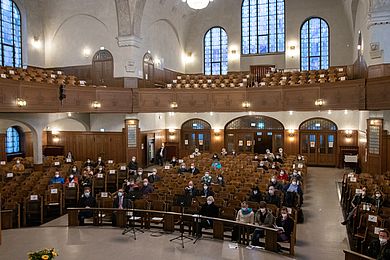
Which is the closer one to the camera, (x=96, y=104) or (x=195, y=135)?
(x=96, y=104)

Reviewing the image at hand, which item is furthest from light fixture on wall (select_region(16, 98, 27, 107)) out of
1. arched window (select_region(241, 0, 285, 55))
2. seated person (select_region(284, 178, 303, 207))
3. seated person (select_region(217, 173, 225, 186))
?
arched window (select_region(241, 0, 285, 55))

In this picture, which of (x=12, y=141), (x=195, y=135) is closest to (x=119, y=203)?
(x=12, y=141)

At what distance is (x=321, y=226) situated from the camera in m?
12.0

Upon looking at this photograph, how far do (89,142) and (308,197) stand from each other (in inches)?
582

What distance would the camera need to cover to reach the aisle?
9.73 m

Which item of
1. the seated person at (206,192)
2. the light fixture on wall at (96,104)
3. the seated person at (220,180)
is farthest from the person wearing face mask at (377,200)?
the light fixture on wall at (96,104)

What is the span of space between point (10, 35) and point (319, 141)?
21.1 m

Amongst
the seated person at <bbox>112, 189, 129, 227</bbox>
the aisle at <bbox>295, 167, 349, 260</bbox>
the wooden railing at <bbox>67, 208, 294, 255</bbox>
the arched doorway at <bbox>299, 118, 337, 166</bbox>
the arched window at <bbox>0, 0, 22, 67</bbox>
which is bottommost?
the aisle at <bbox>295, 167, 349, 260</bbox>

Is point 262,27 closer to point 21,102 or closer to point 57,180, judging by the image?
point 21,102

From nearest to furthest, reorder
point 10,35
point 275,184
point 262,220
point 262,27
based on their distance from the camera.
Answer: point 262,220 → point 275,184 → point 10,35 → point 262,27

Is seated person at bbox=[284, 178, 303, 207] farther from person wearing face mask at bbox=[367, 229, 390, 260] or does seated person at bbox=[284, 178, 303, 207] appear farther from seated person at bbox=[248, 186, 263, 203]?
person wearing face mask at bbox=[367, 229, 390, 260]

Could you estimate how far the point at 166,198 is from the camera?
13.0 m

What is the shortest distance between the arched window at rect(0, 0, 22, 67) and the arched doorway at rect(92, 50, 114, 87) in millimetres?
4537

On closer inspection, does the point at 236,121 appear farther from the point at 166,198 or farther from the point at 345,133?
the point at 166,198
